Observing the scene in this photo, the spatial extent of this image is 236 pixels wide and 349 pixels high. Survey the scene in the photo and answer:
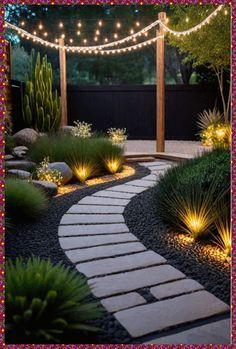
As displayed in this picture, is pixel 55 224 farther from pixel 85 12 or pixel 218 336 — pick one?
pixel 85 12

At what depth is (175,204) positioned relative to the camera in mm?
3627

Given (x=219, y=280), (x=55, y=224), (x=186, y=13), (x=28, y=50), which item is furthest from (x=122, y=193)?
(x=28, y=50)

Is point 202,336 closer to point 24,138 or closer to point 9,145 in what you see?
point 9,145

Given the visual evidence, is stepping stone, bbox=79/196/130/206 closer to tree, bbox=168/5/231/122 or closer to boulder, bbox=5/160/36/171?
boulder, bbox=5/160/36/171

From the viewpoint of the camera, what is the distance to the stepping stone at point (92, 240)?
10.9 feet

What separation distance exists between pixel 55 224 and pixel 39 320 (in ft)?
6.86

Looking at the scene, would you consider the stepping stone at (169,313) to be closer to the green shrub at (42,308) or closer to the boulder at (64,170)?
the green shrub at (42,308)

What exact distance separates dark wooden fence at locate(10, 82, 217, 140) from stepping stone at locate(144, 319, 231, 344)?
961 cm

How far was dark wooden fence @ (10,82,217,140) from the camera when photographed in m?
Result: 11.3

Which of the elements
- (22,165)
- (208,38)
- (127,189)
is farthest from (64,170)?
(208,38)

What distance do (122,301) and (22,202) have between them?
186cm

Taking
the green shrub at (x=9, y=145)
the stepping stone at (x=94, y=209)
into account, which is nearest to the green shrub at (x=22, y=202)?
the stepping stone at (x=94, y=209)

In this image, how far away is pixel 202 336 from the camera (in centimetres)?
203

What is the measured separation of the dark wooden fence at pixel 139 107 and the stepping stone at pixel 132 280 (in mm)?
8899
